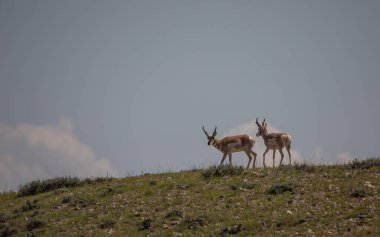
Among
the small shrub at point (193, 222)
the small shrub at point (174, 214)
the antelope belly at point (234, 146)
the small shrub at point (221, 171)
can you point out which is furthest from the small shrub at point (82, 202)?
the antelope belly at point (234, 146)

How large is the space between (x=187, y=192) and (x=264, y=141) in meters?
9.85

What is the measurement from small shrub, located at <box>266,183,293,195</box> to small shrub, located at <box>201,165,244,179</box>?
377 centimetres

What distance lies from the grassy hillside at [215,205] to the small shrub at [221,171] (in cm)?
5

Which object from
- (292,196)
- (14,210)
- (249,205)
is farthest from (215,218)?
(14,210)

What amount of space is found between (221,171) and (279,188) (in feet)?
14.0

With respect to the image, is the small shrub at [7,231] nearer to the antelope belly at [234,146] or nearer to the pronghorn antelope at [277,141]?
the antelope belly at [234,146]

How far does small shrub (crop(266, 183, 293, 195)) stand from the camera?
2156 centimetres

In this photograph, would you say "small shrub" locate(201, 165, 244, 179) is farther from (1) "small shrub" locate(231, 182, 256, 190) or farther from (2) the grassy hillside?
(1) "small shrub" locate(231, 182, 256, 190)

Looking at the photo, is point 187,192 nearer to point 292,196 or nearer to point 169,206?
point 169,206

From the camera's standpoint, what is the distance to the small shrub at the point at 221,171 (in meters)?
25.3

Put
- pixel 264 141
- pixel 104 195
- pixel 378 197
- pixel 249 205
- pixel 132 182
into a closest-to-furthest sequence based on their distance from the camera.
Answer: pixel 378 197 → pixel 249 205 → pixel 104 195 → pixel 132 182 → pixel 264 141

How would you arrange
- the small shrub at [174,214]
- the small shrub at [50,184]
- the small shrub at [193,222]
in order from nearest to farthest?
the small shrub at [193,222] < the small shrub at [174,214] < the small shrub at [50,184]

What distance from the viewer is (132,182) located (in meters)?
26.6

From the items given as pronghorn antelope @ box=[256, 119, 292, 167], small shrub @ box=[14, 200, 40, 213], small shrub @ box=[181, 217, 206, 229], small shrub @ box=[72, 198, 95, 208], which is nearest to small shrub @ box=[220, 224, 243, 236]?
small shrub @ box=[181, 217, 206, 229]
